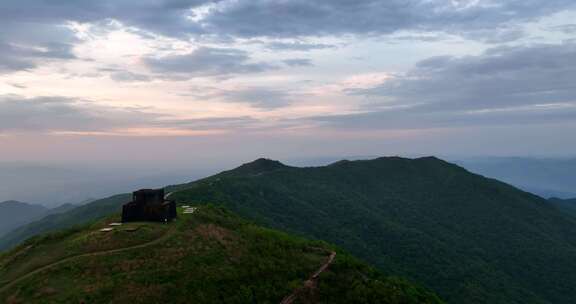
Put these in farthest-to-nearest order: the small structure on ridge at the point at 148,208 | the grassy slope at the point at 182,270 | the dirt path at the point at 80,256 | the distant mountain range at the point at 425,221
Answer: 1. the distant mountain range at the point at 425,221
2. the small structure on ridge at the point at 148,208
3. the dirt path at the point at 80,256
4. the grassy slope at the point at 182,270

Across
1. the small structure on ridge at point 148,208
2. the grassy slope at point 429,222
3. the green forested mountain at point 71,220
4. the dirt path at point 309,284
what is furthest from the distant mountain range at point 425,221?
the dirt path at point 309,284

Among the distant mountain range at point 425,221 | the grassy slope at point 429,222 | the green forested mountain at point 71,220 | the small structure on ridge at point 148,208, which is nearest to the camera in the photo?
the small structure on ridge at point 148,208

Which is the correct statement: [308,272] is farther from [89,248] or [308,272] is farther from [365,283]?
[89,248]

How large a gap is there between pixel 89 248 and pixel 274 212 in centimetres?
6981

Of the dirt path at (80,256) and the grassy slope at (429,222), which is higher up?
the dirt path at (80,256)

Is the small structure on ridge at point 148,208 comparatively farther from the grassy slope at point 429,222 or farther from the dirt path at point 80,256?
the grassy slope at point 429,222

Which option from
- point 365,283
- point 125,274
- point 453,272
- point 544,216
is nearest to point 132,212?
point 125,274

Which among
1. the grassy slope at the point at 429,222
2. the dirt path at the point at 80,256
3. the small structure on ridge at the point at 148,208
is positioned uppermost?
the small structure on ridge at the point at 148,208

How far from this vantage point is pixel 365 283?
147 ft

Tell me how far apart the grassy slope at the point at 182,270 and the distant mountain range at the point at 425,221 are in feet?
134

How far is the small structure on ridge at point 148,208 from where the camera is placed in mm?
50375

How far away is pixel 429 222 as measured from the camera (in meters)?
130

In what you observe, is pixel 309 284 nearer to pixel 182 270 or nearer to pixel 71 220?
pixel 182 270

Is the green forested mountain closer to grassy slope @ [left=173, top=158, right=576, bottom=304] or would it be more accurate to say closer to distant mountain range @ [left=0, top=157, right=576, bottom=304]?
distant mountain range @ [left=0, top=157, right=576, bottom=304]
